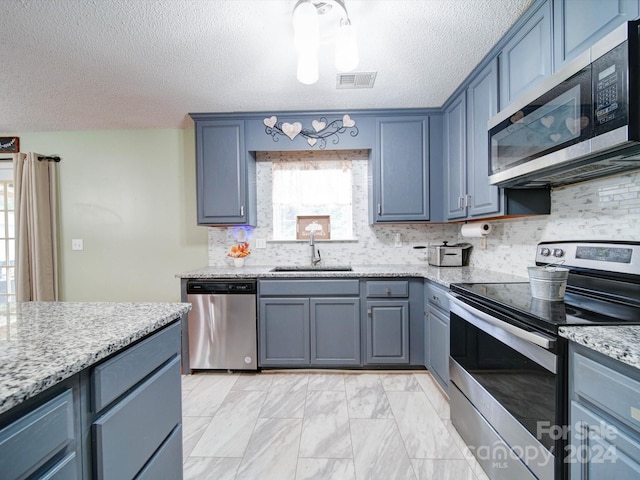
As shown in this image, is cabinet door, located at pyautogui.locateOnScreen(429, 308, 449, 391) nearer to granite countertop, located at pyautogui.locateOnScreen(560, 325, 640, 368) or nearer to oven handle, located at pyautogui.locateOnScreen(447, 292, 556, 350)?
oven handle, located at pyautogui.locateOnScreen(447, 292, 556, 350)

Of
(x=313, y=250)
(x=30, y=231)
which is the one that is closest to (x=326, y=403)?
(x=313, y=250)

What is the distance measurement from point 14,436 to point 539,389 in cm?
147

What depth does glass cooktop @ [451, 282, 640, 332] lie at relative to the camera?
0.98m

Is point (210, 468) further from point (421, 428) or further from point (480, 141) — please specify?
point (480, 141)

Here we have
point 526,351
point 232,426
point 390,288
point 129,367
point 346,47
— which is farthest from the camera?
point 390,288

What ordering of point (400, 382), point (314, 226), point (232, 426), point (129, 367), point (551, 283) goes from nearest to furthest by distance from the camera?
point (129, 367) < point (551, 283) < point (232, 426) < point (400, 382) < point (314, 226)

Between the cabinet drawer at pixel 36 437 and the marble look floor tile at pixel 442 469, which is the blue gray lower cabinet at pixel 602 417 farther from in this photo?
the cabinet drawer at pixel 36 437

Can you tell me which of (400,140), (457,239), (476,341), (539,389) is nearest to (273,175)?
(400,140)

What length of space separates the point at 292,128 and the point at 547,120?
196 cm

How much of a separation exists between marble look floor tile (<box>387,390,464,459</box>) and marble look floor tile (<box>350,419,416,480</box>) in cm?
6

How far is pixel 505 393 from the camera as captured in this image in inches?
49.4

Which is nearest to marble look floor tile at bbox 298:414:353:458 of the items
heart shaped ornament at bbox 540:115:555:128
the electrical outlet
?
heart shaped ornament at bbox 540:115:555:128

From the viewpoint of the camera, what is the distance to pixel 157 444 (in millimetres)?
1054

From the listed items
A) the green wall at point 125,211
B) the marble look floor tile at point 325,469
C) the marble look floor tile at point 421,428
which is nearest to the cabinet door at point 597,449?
the marble look floor tile at point 421,428
